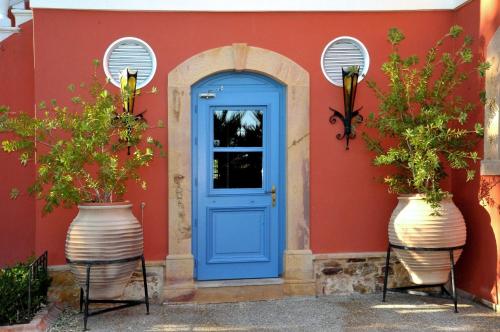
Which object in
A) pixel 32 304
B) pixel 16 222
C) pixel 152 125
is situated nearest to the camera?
pixel 32 304

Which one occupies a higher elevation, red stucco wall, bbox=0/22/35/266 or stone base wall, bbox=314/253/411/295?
red stucco wall, bbox=0/22/35/266

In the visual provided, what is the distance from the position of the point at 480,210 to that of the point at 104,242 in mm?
3304

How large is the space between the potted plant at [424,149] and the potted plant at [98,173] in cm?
219

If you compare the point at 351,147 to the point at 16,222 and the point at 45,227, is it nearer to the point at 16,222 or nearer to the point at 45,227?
the point at 45,227

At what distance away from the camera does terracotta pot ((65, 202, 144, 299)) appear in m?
4.45

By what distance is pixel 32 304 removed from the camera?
445 cm

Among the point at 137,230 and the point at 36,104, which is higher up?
the point at 36,104

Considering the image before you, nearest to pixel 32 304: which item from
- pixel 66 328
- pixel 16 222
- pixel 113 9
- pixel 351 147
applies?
pixel 66 328

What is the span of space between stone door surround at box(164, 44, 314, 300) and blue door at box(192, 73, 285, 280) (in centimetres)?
14

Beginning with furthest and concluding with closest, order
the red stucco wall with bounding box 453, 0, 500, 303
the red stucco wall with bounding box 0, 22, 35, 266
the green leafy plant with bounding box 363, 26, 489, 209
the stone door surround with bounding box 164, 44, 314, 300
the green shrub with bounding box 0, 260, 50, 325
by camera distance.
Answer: the red stucco wall with bounding box 0, 22, 35, 266
the stone door surround with bounding box 164, 44, 314, 300
the red stucco wall with bounding box 453, 0, 500, 303
the green leafy plant with bounding box 363, 26, 489, 209
the green shrub with bounding box 0, 260, 50, 325

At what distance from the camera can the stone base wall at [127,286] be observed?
16.5ft

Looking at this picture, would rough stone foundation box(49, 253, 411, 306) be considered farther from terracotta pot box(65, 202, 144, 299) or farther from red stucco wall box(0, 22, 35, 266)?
red stucco wall box(0, 22, 35, 266)

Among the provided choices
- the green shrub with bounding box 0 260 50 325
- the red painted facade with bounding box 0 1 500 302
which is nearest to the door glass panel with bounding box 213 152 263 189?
the red painted facade with bounding box 0 1 500 302

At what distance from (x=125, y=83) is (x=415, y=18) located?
2876 millimetres
